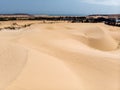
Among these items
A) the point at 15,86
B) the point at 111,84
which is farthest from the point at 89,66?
the point at 15,86

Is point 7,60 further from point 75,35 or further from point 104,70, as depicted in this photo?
point 75,35

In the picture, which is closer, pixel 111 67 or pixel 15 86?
pixel 15 86

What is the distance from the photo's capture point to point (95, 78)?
11203 mm

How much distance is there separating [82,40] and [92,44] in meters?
0.98

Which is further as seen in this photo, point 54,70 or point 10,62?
point 10,62

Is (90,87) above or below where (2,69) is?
below

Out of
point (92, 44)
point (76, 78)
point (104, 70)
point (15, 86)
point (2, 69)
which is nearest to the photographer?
point (15, 86)

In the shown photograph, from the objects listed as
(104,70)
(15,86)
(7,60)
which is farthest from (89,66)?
(15,86)

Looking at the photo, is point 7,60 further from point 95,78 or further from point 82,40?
point 82,40

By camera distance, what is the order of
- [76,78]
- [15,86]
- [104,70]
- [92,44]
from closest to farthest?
[15,86] → [76,78] → [104,70] → [92,44]

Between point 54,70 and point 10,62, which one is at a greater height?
point 10,62

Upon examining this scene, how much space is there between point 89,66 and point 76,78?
216 centimetres

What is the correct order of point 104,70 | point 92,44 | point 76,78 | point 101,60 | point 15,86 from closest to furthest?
point 15,86 < point 76,78 < point 104,70 < point 101,60 < point 92,44

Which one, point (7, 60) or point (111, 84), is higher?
point (7, 60)
